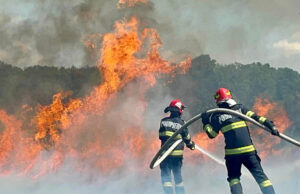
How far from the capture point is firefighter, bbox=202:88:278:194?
766cm

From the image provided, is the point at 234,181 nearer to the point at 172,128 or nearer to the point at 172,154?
the point at 172,154

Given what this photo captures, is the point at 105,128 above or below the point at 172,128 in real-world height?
above

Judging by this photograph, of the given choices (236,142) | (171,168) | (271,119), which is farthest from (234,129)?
(271,119)

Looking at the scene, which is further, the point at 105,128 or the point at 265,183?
the point at 105,128

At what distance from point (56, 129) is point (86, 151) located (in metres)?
3.03

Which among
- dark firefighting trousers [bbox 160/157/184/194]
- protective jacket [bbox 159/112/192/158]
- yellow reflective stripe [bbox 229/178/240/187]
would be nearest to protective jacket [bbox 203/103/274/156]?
yellow reflective stripe [bbox 229/178/240/187]

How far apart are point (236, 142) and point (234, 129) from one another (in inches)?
9.6

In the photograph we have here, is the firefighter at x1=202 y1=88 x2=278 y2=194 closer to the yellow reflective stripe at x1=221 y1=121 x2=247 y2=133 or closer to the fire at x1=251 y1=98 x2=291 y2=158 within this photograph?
the yellow reflective stripe at x1=221 y1=121 x2=247 y2=133

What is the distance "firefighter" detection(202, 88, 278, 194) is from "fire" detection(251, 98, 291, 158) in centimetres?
2485

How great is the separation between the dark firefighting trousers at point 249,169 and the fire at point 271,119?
24850 millimetres

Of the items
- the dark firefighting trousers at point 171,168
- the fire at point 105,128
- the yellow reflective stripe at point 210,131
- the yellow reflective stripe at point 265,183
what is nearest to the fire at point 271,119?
the fire at point 105,128

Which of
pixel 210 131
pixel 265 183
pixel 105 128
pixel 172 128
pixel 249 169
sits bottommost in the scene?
pixel 265 183

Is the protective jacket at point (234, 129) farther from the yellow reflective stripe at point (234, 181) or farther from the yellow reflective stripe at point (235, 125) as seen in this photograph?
the yellow reflective stripe at point (234, 181)

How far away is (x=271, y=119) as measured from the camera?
34406mm
